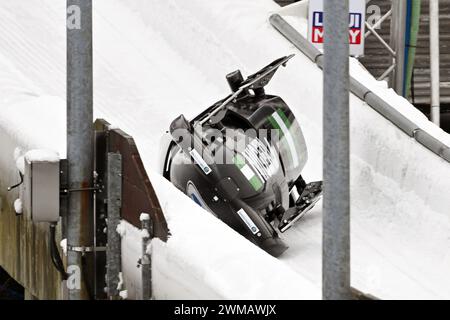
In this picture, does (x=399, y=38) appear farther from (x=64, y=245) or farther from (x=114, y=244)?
(x=114, y=244)

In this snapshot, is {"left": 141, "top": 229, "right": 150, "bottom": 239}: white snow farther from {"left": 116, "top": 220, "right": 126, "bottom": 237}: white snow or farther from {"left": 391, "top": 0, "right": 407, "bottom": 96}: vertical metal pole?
{"left": 391, "top": 0, "right": 407, "bottom": 96}: vertical metal pole

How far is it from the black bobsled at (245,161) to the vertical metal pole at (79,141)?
5.96 ft

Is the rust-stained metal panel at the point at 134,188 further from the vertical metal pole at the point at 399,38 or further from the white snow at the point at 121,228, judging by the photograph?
the vertical metal pole at the point at 399,38

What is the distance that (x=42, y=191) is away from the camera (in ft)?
14.8

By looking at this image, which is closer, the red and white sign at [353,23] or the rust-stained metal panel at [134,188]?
the rust-stained metal panel at [134,188]

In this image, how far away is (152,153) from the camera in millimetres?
8258

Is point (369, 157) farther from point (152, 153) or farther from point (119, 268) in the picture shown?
point (119, 268)

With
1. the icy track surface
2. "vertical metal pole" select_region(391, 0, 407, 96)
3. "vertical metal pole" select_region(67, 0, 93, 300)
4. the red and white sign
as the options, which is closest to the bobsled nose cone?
the icy track surface

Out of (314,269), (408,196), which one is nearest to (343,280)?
(314,269)

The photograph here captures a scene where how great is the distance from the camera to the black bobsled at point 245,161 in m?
6.50

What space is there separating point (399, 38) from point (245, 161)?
3.57 m

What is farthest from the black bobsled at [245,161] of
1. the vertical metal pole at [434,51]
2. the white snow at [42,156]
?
the vertical metal pole at [434,51]

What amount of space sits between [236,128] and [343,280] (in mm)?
3390

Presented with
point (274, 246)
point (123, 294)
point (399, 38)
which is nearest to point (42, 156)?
point (123, 294)
